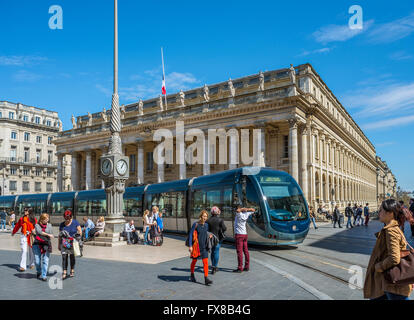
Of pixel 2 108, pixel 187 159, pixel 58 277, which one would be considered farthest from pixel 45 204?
pixel 2 108

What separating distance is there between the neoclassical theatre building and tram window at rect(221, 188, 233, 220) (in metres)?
15.5

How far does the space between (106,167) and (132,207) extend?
811 centimetres

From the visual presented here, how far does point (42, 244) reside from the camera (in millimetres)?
8578

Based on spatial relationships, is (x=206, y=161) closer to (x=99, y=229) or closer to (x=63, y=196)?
(x=63, y=196)

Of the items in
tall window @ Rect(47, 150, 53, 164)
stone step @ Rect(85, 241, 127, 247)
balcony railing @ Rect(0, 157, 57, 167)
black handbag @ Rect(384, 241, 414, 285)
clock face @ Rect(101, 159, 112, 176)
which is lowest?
stone step @ Rect(85, 241, 127, 247)

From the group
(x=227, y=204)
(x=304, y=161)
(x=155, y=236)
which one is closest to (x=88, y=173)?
(x=304, y=161)

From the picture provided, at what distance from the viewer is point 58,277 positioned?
848 cm

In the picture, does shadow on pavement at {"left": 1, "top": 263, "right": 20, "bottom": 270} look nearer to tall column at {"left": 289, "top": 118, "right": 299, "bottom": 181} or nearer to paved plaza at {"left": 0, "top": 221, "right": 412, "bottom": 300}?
paved plaza at {"left": 0, "top": 221, "right": 412, "bottom": 300}

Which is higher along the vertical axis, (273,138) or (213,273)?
(273,138)

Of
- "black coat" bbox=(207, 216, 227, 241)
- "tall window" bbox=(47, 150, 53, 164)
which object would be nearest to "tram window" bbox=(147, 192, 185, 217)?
"black coat" bbox=(207, 216, 227, 241)

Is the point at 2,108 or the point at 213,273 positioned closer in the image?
the point at 213,273

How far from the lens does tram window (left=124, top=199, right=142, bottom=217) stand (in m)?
22.7
